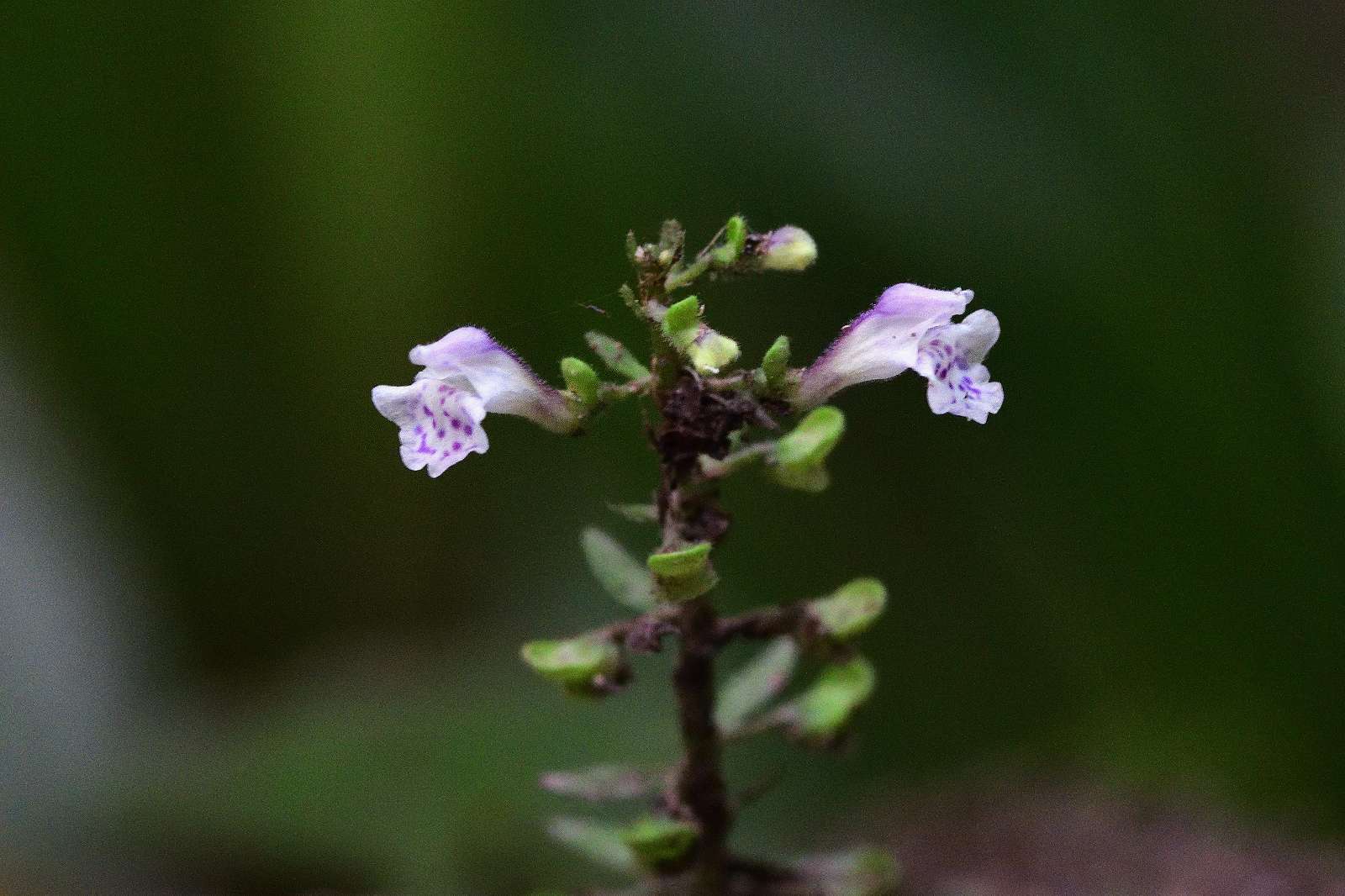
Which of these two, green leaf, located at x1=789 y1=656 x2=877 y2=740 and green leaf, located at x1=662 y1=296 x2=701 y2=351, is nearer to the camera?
green leaf, located at x1=662 y1=296 x2=701 y2=351

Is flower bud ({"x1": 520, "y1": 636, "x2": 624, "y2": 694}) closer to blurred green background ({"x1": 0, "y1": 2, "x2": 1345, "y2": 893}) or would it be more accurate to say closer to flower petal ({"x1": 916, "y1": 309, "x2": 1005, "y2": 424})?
flower petal ({"x1": 916, "y1": 309, "x2": 1005, "y2": 424})

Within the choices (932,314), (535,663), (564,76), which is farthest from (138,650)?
(932,314)

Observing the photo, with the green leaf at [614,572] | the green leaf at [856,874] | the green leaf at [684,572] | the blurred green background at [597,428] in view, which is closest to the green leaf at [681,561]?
the green leaf at [684,572]

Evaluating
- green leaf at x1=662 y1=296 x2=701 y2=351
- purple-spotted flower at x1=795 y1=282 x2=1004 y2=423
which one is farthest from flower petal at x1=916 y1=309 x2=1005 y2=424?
green leaf at x1=662 y1=296 x2=701 y2=351

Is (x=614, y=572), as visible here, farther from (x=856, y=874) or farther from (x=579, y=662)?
(x=856, y=874)

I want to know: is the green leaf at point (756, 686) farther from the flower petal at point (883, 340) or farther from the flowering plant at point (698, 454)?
the flower petal at point (883, 340)

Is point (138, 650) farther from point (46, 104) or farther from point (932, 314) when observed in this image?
point (932, 314)
